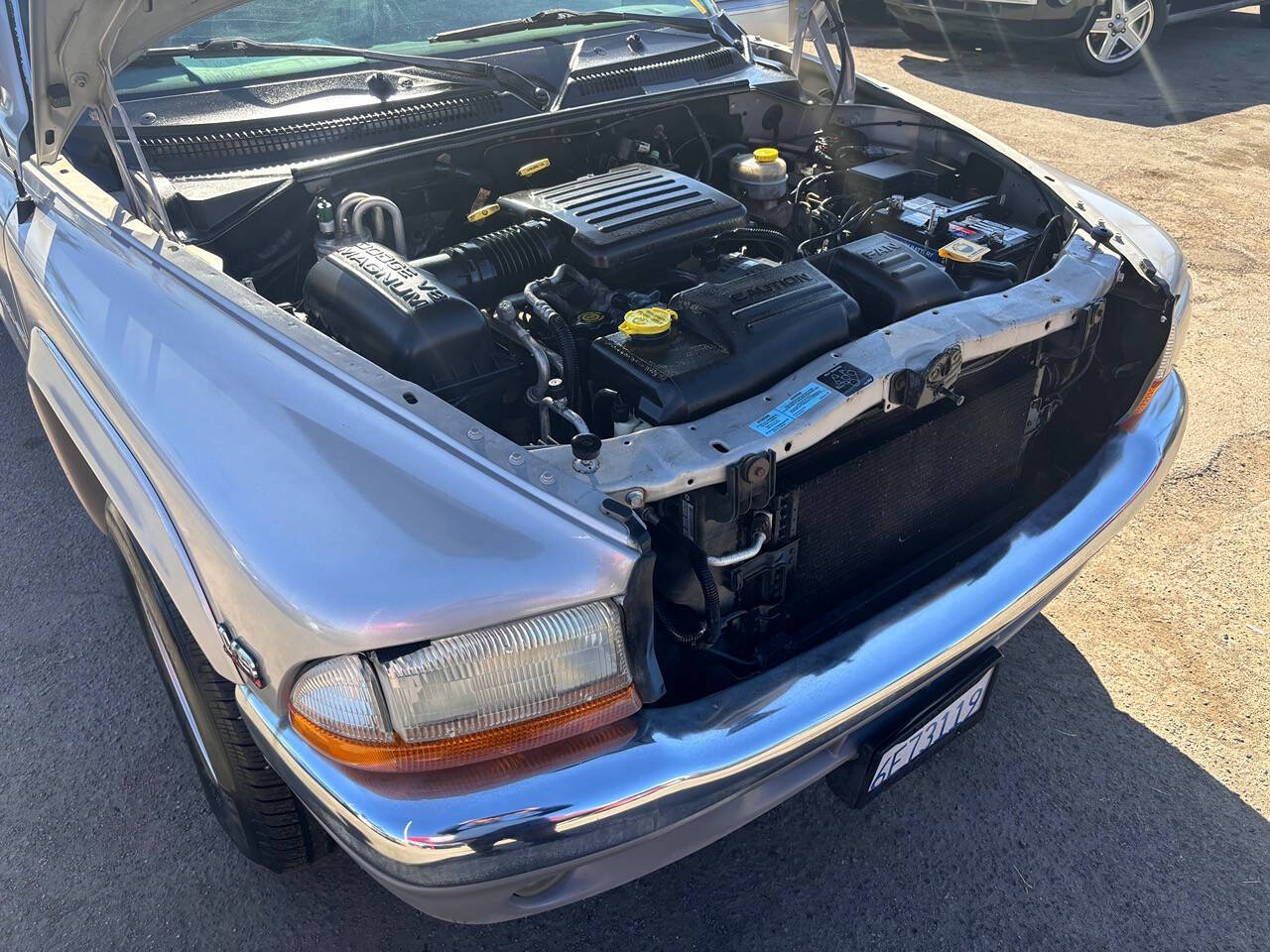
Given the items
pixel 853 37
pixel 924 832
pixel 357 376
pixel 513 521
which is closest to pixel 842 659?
pixel 513 521

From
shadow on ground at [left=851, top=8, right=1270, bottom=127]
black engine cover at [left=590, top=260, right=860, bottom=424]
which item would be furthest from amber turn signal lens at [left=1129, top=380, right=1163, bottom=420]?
shadow on ground at [left=851, top=8, right=1270, bottom=127]

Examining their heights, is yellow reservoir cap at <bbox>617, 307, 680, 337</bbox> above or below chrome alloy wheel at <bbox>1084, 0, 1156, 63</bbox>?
→ above

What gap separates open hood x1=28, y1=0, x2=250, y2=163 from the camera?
173 cm

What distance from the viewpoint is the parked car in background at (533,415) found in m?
1.29

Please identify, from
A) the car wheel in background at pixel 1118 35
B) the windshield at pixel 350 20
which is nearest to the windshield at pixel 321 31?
the windshield at pixel 350 20

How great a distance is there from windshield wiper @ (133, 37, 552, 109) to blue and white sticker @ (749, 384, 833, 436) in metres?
1.40

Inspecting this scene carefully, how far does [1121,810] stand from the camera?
204 centimetres

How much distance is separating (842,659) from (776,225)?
150cm

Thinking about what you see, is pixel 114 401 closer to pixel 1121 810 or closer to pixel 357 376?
pixel 357 376

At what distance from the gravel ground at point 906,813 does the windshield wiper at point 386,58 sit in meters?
1.45

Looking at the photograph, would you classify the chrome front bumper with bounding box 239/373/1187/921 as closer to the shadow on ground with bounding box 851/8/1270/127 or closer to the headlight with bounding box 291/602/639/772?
the headlight with bounding box 291/602/639/772

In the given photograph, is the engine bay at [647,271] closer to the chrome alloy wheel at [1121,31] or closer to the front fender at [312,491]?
the front fender at [312,491]

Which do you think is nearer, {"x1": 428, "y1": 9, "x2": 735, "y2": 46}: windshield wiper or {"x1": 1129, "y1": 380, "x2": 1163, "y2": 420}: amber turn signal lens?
{"x1": 1129, "y1": 380, "x2": 1163, "y2": 420}: amber turn signal lens

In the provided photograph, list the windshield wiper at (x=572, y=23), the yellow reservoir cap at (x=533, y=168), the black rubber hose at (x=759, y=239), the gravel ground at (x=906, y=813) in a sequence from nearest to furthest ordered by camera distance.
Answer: the gravel ground at (x=906, y=813) → the black rubber hose at (x=759, y=239) → the yellow reservoir cap at (x=533, y=168) → the windshield wiper at (x=572, y=23)
